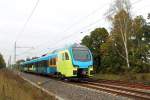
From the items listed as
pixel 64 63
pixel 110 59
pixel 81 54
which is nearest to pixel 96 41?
pixel 110 59

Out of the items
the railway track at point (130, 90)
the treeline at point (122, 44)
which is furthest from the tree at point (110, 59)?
the railway track at point (130, 90)

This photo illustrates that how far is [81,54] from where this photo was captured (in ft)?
94.5

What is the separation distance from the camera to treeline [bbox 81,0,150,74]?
4831cm

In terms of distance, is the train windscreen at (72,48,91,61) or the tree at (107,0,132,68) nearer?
the train windscreen at (72,48,91,61)

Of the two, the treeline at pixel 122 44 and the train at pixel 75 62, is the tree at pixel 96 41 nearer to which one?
the treeline at pixel 122 44

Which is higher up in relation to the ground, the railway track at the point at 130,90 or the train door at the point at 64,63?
the train door at the point at 64,63

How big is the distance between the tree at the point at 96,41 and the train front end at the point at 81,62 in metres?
30.2

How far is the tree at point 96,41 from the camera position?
5953 centimetres

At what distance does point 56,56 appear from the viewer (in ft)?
107

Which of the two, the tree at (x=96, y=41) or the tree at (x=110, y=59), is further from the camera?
the tree at (x=96, y=41)

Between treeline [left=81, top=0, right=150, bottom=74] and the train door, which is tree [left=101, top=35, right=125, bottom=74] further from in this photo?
the train door

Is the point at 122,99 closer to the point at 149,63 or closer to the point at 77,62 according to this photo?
the point at 77,62

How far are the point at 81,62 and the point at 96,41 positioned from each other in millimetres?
33053

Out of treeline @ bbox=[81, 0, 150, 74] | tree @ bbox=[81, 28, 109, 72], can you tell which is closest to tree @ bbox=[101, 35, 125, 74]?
treeline @ bbox=[81, 0, 150, 74]
